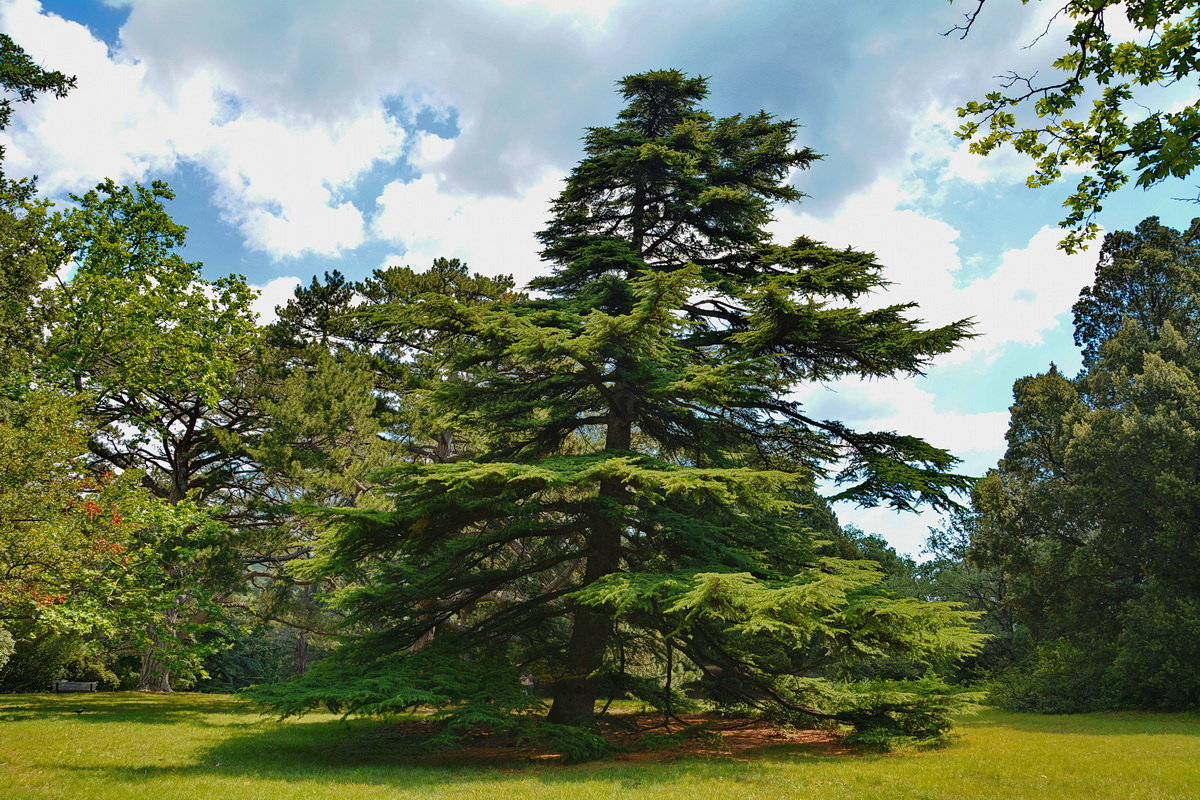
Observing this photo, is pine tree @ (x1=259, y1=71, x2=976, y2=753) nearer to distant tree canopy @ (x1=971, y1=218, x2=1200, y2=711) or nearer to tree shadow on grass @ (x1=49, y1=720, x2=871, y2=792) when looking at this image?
tree shadow on grass @ (x1=49, y1=720, x2=871, y2=792)

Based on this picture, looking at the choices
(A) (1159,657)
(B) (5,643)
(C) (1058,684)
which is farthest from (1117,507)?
(B) (5,643)

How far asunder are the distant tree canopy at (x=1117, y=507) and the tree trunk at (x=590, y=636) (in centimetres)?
1784

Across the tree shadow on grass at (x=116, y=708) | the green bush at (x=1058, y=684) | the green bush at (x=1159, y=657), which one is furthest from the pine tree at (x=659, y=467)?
the green bush at (x=1058, y=684)

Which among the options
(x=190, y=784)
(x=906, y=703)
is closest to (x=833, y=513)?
(x=906, y=703)

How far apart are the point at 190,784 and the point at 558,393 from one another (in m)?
9.29

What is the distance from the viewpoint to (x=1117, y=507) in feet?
75.0

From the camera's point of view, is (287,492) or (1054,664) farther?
(1054,664)

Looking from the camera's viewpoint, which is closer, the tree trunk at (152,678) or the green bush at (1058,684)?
the green bush at (1058,684)

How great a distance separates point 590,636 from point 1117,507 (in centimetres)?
1997

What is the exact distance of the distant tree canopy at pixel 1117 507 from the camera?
20.9 meters

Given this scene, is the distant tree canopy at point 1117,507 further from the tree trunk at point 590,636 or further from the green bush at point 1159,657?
the tree trunk at point 590,636

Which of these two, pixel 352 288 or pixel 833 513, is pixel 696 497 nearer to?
pixel 352 288

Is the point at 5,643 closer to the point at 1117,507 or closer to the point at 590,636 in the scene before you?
the point at 590,636

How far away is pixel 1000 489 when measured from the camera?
26.4m
